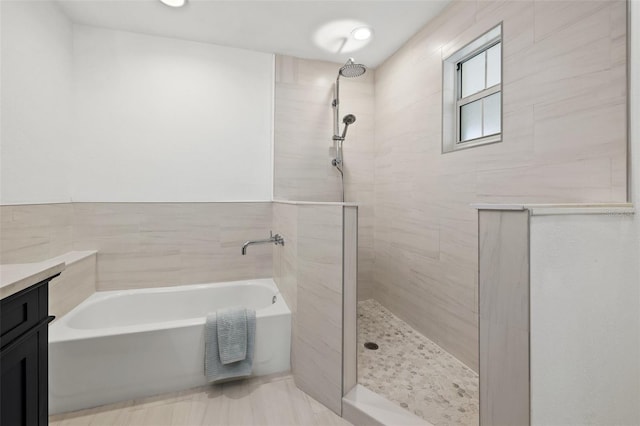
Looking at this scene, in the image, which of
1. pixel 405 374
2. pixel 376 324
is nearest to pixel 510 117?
pixel 405 374

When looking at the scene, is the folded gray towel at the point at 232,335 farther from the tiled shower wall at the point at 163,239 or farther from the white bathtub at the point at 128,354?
the tiled shower wall at the point at 163,239

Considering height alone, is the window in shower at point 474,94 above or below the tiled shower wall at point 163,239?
above

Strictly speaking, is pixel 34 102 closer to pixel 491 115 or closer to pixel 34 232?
pixel 34 232

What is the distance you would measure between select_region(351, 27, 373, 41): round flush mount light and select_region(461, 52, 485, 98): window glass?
77 centimetres

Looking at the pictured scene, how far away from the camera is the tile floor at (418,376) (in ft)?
4.59

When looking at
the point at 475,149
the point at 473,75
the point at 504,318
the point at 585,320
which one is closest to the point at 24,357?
the point at 504,318

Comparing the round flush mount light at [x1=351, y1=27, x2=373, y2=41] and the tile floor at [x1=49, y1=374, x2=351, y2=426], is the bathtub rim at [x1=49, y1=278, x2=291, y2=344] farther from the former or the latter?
the round flush mount light at [x1=351, y1=27, x2=373, y2=41]

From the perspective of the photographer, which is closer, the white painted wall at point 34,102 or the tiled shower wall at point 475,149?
the tiled shower wall at point 475,149

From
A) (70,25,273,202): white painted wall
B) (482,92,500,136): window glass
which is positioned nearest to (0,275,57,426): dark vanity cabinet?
(70,25,273,202): white painted wall

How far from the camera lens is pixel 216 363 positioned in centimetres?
165

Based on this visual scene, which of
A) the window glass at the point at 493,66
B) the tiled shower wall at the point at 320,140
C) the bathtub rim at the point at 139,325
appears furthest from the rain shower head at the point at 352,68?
the bathtub rim at the point at 139,325

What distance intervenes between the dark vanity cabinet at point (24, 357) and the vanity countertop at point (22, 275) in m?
0.03

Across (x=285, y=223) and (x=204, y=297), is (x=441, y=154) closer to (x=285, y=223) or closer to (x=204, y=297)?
(x=285, y=223)

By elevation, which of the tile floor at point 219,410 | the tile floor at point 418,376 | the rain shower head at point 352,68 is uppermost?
the rain shower head at point 352,68
